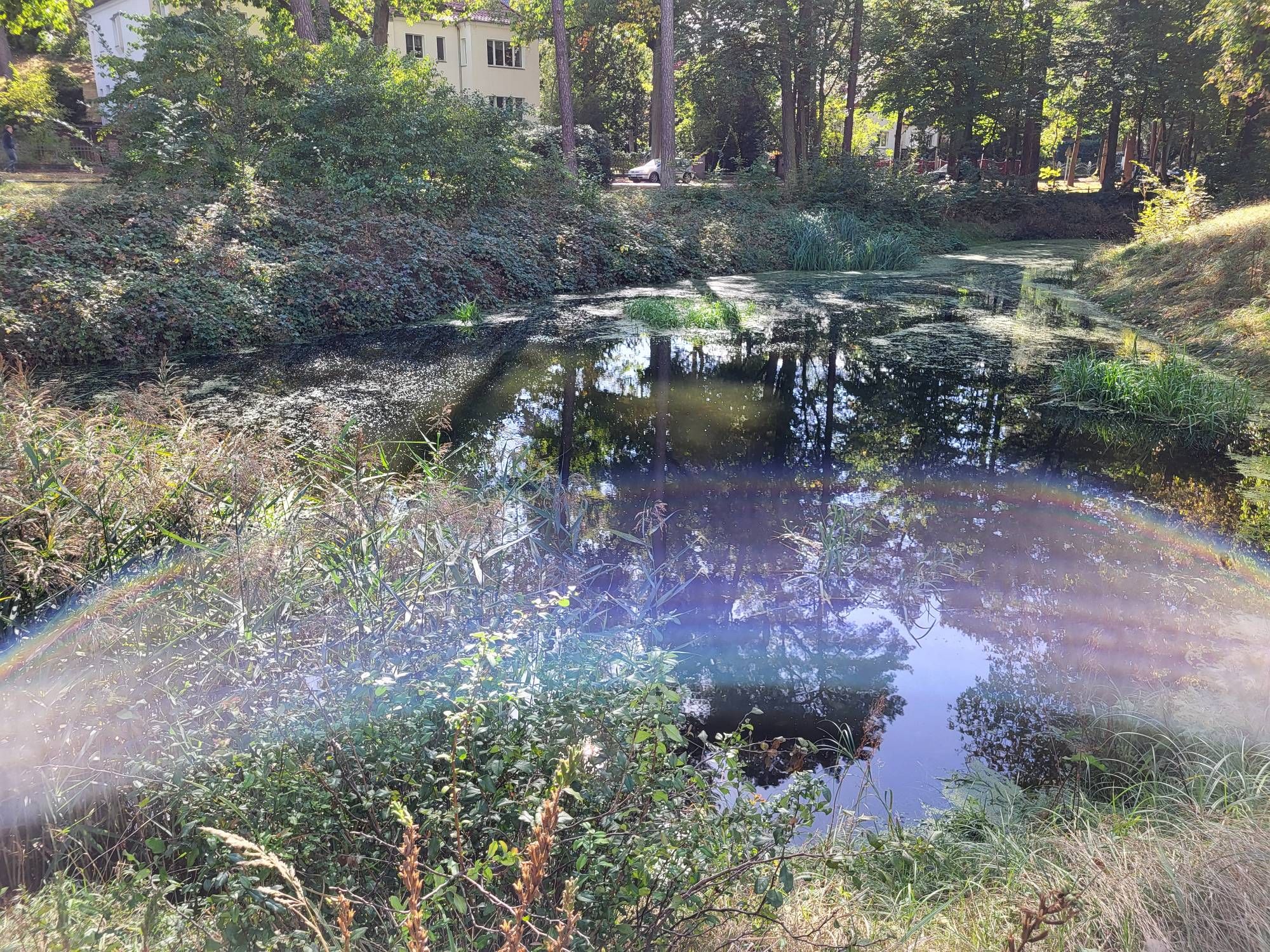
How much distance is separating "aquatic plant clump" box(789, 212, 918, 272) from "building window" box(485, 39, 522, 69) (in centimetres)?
2407

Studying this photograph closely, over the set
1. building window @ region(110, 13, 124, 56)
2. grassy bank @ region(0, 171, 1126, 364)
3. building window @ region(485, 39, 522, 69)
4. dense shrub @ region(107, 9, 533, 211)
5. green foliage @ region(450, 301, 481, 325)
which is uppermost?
building window @ region(485, 39, 522, 69)

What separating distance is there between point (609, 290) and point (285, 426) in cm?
1056

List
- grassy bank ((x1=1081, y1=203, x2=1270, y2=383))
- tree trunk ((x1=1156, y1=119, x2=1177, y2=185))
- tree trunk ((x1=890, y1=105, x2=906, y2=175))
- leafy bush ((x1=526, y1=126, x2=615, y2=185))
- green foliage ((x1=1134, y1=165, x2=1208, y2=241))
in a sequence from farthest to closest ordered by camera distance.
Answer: tree trunk ((x1=1156, y1=119, x2=1177, y2=185)) < tree trunk ((x1=890, y1=105, x2=906, y2=175)) < leafy bush ((x1=526, y1=126, x2=615, y2=185)) < green foliage ((x1=1134, y1=165, x2=1208, y2=241)) < grassy bank ((x1=1081, y1=203, x2=1270, y2=383))

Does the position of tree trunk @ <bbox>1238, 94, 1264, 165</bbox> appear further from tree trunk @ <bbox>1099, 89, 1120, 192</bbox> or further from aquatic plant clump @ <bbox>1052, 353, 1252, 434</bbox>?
aquatic plant clump @ <bbox>1052, 353, 1252, 434</bbox>

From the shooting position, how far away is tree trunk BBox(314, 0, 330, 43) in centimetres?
2005

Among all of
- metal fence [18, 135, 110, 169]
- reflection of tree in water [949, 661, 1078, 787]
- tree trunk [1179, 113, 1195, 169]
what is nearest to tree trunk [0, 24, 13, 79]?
metal fence [18, 135, 110, 169]

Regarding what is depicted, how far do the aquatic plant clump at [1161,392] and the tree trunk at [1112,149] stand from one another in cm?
2609

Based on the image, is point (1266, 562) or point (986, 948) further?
point (1266, 562)

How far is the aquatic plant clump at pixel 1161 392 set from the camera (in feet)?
28.7

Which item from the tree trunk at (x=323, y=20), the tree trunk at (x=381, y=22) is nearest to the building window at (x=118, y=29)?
the tree trunk at (x=381, y=22)

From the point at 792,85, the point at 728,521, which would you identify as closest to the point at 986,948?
the point at 728,521

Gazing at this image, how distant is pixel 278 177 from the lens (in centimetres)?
1612

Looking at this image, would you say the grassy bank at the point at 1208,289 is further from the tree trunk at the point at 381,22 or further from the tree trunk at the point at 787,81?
the tree trunk at the point at 381,22

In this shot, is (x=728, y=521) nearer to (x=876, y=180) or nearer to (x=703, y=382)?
(x=703, y=382)
